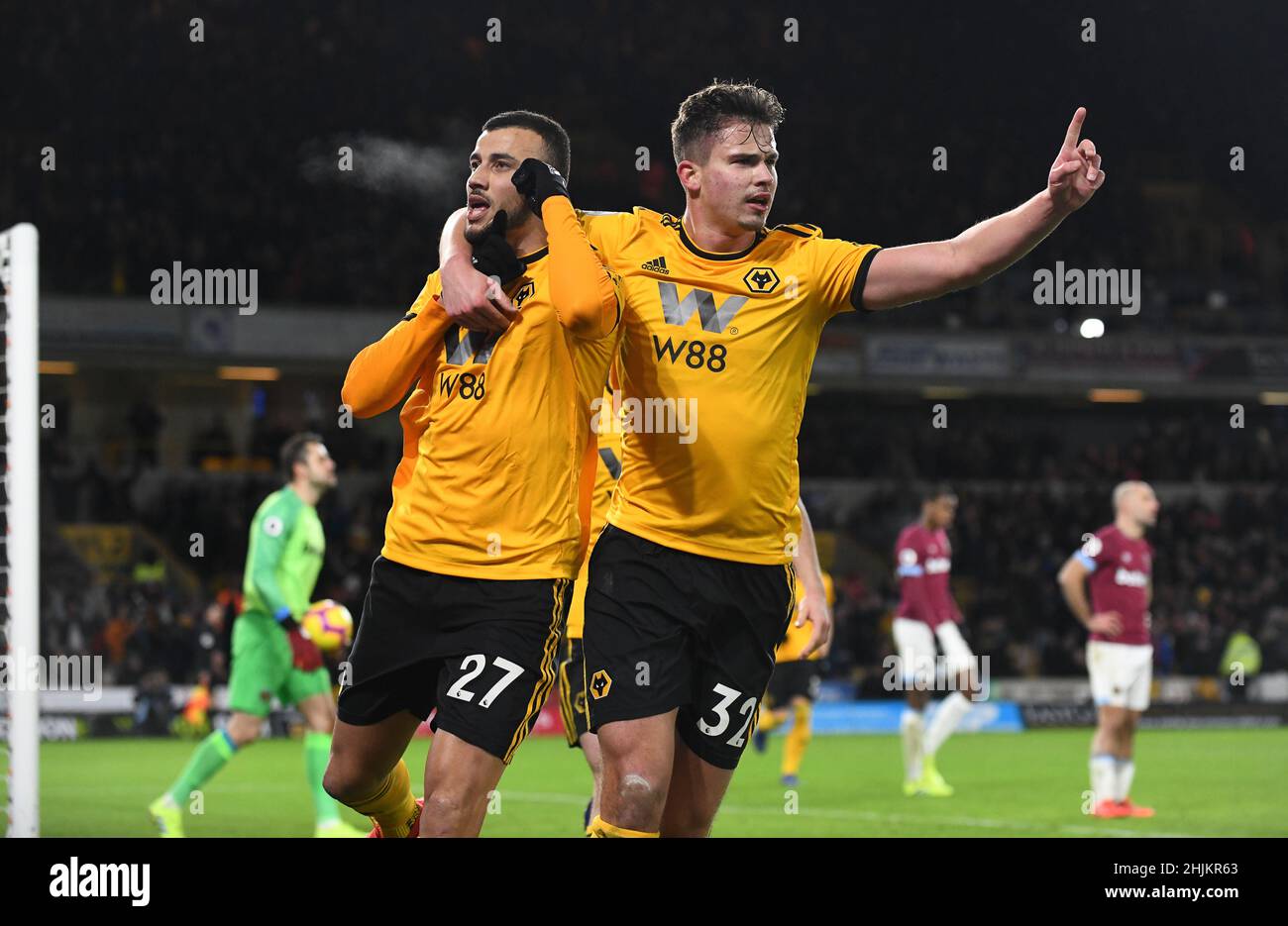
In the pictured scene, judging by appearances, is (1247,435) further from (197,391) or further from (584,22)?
(197,391)

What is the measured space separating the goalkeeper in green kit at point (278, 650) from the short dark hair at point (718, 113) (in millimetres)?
4649

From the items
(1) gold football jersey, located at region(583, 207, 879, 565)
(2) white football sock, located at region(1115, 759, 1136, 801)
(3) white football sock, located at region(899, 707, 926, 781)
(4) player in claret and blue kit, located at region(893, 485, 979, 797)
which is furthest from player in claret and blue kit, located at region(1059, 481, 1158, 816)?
(1) gold football jersey, located at region(583, 207, 879, 565)

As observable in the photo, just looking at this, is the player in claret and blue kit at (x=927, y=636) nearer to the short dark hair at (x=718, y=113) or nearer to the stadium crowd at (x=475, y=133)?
the short dark hair at (x=718, y=113)

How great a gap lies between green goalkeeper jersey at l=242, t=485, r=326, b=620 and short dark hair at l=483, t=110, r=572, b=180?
15.0 feet

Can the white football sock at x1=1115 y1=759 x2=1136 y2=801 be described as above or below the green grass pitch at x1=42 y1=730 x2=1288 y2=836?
above

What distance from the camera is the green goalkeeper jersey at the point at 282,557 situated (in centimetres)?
902

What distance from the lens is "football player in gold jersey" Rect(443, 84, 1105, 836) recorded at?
182 inches

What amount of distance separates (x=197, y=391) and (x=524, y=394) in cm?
2453

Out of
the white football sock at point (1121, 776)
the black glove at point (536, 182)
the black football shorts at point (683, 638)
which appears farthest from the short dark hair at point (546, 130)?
the white football sock at point (1121, 776)

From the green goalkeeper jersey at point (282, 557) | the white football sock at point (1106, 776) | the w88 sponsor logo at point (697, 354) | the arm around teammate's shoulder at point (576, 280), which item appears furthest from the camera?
the white football sock at point (1106, 776)

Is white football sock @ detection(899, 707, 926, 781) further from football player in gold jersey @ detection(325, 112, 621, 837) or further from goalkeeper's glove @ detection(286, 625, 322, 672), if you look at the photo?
football player in gold jersey @ detection(325, 112, 621, 837)

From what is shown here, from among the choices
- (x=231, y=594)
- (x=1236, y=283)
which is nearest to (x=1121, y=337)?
(x=1236, y=283)

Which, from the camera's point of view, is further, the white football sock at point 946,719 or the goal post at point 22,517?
the white football sock at point 946,719

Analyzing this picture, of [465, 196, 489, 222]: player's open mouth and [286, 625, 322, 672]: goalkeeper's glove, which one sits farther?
[286, 625, 322, 672]: goalkeeper's glove
